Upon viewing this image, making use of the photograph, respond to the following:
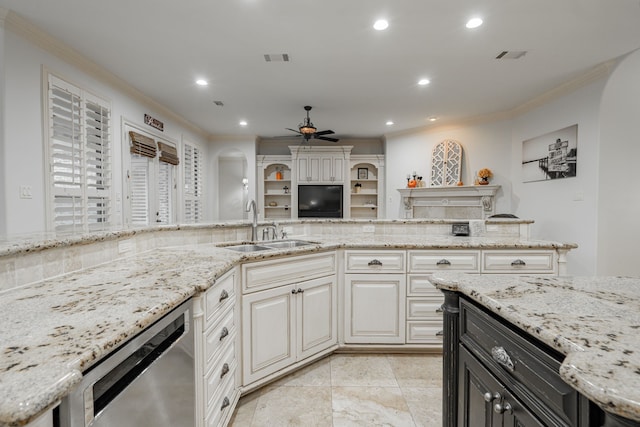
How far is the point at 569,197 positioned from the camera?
153 inches

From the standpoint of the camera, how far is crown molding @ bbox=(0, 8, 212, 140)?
2.55m

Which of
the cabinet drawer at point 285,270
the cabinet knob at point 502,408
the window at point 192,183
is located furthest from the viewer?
the window at point 192,183

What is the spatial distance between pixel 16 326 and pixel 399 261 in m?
2.15

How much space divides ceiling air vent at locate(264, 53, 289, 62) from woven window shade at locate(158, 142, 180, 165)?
2553 millimetres

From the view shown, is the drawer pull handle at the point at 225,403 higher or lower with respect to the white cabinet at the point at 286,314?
lower

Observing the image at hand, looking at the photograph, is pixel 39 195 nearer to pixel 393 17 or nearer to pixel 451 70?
pixel 393 17

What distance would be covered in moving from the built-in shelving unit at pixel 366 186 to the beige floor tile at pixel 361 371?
4.66m

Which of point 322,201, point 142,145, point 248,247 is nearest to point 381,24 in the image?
point 248,247

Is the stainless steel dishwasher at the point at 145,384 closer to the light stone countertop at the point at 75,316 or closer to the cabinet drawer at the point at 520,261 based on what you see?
the light stone countertop at the point at 75,316

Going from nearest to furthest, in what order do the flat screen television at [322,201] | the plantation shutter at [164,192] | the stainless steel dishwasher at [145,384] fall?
1. the stainless steel dishwasher at [145,384]
2. the plantation shutter at [164,192]
3. the flat screen television at [322,201]

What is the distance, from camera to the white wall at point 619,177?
344 centimetres

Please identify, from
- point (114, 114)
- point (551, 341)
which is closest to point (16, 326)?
point (551, 341)

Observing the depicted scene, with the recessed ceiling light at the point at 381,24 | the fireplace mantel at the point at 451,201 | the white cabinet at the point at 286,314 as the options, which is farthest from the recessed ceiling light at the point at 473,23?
the fireplace mantel at the point at 451,201

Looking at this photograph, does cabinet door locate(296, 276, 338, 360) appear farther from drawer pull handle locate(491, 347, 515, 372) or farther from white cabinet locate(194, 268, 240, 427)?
drawer pull handle locate(491, 347, 515, 372)
